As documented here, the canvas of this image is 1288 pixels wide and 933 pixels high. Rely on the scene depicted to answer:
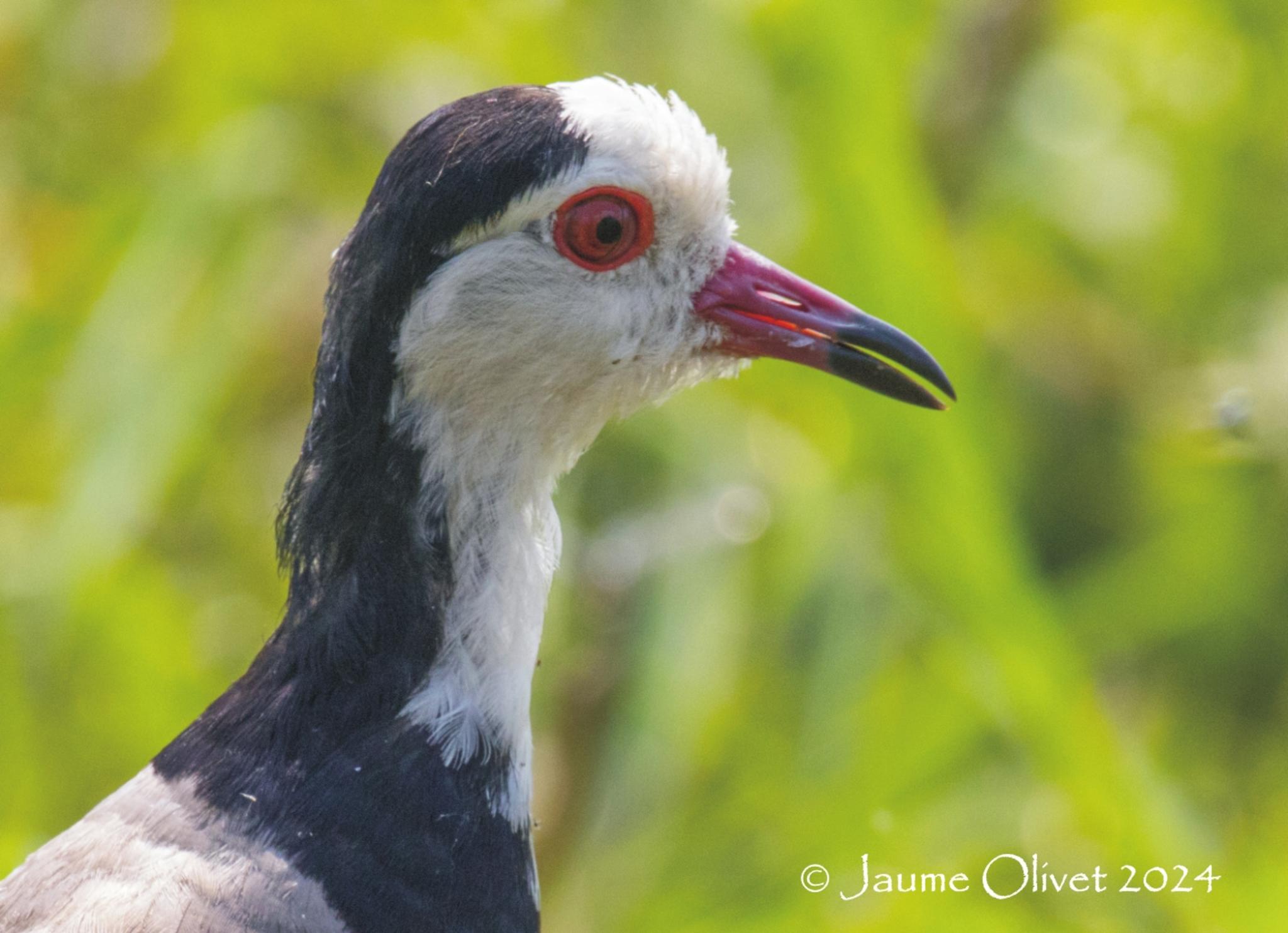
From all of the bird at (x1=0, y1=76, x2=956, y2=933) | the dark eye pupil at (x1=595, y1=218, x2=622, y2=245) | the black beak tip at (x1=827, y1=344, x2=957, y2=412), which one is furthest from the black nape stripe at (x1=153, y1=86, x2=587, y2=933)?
the black beak tip at (x1=827, y1=344, x2=957, y2=412)

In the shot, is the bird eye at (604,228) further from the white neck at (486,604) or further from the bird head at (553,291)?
the white neck at (486,604)

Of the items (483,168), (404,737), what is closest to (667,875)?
(404,737)

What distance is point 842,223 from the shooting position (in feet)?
10.9

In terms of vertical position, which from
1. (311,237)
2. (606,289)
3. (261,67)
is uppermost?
(261,67)

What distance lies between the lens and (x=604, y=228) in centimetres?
225

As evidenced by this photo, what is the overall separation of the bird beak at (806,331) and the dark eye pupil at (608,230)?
0.16 meters

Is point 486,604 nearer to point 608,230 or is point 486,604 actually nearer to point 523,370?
point 523,370

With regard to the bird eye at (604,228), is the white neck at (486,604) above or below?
below

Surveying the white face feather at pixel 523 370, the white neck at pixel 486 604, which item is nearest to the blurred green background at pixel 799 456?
the white face feather at pixel 523 370

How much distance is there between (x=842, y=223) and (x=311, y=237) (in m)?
1.51

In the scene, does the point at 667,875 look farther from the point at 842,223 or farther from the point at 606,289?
the point at 606,289

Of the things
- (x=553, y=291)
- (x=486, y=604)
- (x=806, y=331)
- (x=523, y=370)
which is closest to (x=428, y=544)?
(x=486, y=604)

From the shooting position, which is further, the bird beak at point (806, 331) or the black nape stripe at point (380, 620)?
the bird beak at point (806, 331)

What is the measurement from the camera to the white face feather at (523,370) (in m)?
2.15
